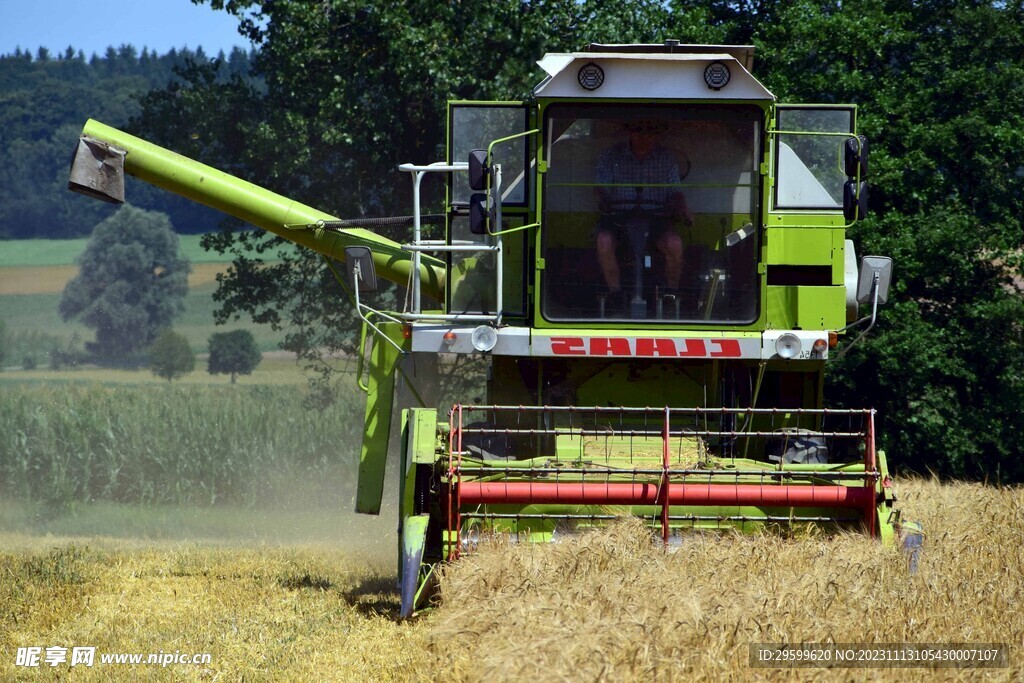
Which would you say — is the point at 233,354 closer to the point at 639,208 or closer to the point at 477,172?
the point at 639,208

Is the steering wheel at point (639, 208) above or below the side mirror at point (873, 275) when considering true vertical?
above

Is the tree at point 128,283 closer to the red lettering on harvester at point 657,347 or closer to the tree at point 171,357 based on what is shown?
the tree at point 171,357

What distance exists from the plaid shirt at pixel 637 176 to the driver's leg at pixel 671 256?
194mm

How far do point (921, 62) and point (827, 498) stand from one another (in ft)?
33.2

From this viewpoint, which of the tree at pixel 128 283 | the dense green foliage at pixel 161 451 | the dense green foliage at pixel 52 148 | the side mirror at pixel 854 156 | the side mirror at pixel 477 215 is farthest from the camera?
the dense green foliage at pixel 52 148

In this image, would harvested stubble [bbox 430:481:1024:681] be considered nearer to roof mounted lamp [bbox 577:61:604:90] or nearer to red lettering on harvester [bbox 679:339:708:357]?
red lettering on harvester [bbox 679:339:708:357]

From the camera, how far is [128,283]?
37.1 metres

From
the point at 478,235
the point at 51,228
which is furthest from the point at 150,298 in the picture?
the point at 478,235

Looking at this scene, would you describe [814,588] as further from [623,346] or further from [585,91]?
[585,91]

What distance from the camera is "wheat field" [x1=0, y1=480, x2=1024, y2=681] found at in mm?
5121

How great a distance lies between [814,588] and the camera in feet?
19.2

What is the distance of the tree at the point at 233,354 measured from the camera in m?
32.5

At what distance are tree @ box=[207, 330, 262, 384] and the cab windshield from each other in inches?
992

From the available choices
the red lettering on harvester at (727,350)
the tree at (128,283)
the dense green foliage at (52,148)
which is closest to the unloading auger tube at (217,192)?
the red lettering on harvester at (727,350)
